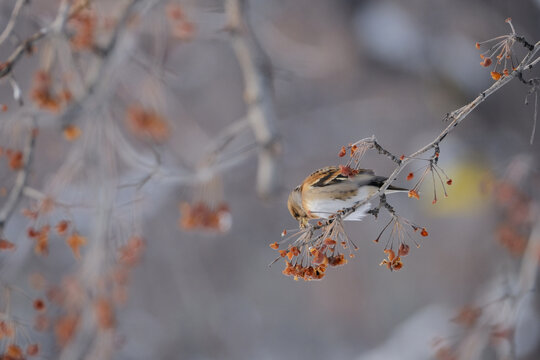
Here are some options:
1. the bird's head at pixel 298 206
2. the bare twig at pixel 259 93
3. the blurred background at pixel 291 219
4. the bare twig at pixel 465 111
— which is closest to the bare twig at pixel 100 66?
the bare twig at pixel 259 93

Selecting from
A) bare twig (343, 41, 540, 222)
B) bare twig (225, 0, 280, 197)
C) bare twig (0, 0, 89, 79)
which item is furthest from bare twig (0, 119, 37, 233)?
bare twig (343, 41, 540, 222)

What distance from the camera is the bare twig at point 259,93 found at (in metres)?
2.46

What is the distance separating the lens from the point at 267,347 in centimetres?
605

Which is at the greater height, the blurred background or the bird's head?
the blurred background

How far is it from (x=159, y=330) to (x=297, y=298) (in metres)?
1.69

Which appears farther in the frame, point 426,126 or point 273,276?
point 273,276

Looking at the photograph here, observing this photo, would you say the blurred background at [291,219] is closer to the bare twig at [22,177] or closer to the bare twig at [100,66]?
the bare twig at [100,66]

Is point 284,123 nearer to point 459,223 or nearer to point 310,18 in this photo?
point 310,18

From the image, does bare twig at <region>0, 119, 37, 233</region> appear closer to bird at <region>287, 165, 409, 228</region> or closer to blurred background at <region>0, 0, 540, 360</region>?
bird at <region>287, 165, 409, 228</region>

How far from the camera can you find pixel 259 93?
255cm

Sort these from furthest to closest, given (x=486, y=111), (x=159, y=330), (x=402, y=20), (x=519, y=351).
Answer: (x=159, y=330) < (x=402, y=20) < (x=486, y=111) < (x=519, y=351)

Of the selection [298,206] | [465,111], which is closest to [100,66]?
[298,206]

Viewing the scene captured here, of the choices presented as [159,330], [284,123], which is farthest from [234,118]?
[159,330]

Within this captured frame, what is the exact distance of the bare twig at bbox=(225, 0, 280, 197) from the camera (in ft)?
8.07
